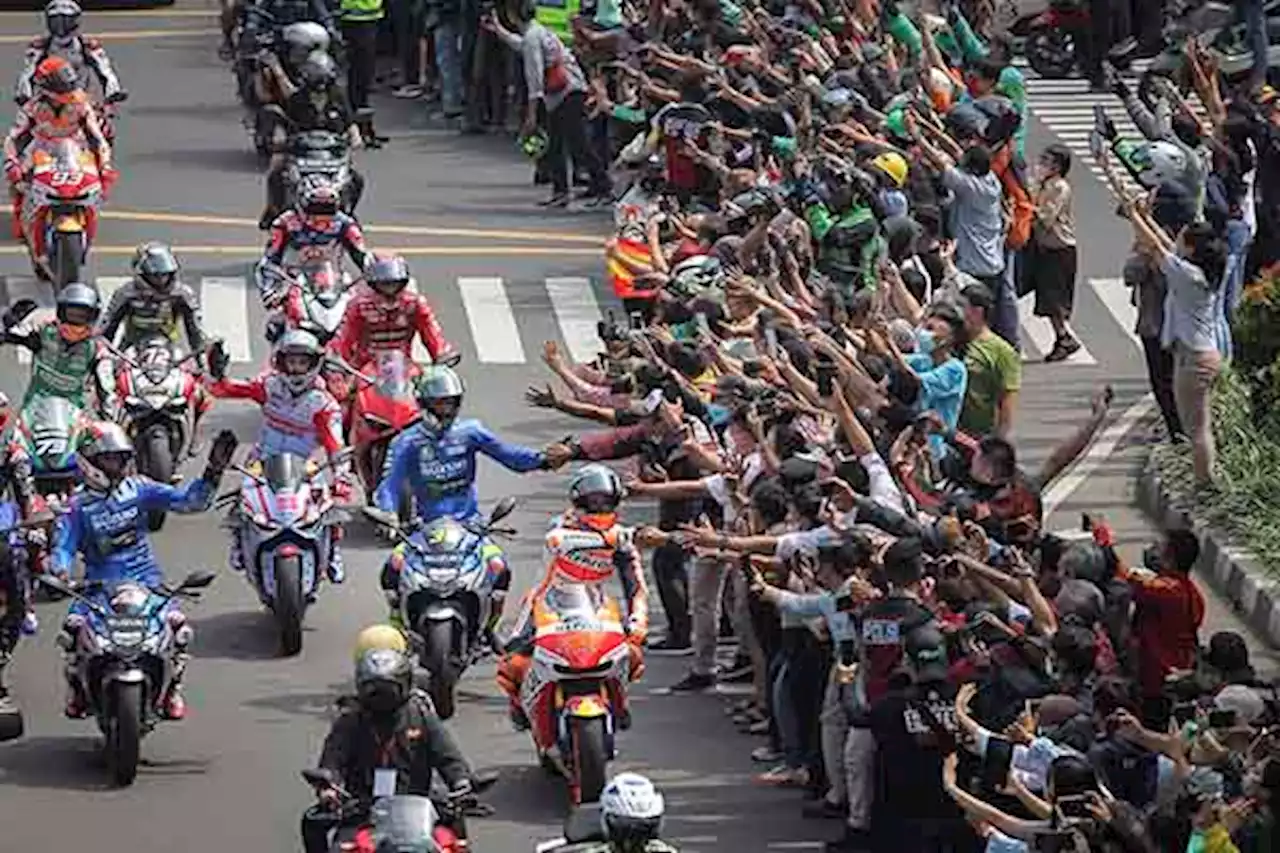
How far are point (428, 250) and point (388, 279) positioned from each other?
8.13 metres

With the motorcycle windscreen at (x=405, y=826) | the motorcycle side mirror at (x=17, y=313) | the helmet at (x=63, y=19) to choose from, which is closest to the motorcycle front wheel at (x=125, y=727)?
the motorcycle windscreen at (x=405, y=826)

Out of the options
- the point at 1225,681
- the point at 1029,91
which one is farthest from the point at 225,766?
the point at 1029,91

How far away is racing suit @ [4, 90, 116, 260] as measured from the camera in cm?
3164

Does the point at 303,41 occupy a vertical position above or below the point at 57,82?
below

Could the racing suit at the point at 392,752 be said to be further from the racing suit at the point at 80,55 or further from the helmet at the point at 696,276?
the racing suit at the point at 80,55

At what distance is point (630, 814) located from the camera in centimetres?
1648

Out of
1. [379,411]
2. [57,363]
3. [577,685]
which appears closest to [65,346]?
[57,363]

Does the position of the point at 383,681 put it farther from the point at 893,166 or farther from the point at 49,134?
the point at 49,134

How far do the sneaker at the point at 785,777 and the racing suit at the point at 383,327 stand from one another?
6120 millimetres

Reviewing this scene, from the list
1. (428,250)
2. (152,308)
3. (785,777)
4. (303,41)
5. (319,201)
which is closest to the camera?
(785,777)

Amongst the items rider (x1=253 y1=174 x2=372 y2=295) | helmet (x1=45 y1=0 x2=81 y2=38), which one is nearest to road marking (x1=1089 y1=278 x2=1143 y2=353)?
rider (x1=253 y1=174 x2=372 y2=295)

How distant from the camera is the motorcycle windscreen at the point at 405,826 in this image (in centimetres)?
1627

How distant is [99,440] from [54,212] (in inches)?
378

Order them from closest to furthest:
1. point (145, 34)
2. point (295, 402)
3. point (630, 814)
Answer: point (630, 814)
point (295, 402)
point (145, 34)
